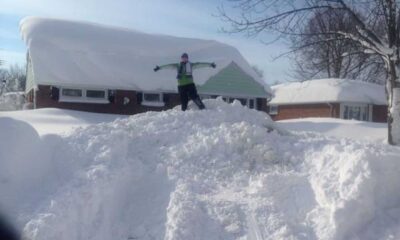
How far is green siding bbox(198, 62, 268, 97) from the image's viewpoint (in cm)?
2327

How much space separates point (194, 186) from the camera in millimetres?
7238

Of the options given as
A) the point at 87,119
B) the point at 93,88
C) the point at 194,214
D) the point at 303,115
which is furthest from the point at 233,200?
the point at 303,115

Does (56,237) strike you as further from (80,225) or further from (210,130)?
(210,130)

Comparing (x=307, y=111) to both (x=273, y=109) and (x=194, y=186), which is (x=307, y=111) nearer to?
(x=273, y=109)

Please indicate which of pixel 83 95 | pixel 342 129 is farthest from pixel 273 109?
pixel 342 129

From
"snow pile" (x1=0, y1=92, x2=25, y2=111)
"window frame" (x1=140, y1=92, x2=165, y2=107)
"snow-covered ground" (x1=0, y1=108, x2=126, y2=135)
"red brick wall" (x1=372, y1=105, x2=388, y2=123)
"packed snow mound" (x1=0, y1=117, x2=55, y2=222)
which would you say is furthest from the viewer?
"red brick wall" (x1=372, y1=105, x2=388, y2=123)

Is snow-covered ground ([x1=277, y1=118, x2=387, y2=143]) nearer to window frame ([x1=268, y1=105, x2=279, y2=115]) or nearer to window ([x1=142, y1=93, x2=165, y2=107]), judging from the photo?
window ([x1=142, y1=93, x2=165, y2=107])

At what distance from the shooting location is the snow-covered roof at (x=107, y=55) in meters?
20.8

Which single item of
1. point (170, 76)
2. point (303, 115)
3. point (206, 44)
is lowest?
point (303, 115)

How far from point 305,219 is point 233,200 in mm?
970

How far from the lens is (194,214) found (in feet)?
21.4

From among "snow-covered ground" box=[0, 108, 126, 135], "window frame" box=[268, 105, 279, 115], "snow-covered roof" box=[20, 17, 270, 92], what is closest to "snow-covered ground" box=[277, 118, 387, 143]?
"snow-covered roof" box=[20, 17, 270, 92]

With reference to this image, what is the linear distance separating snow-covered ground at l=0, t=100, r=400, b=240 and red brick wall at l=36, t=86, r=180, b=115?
13.0 metres

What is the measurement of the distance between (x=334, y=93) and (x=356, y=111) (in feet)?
6.58
